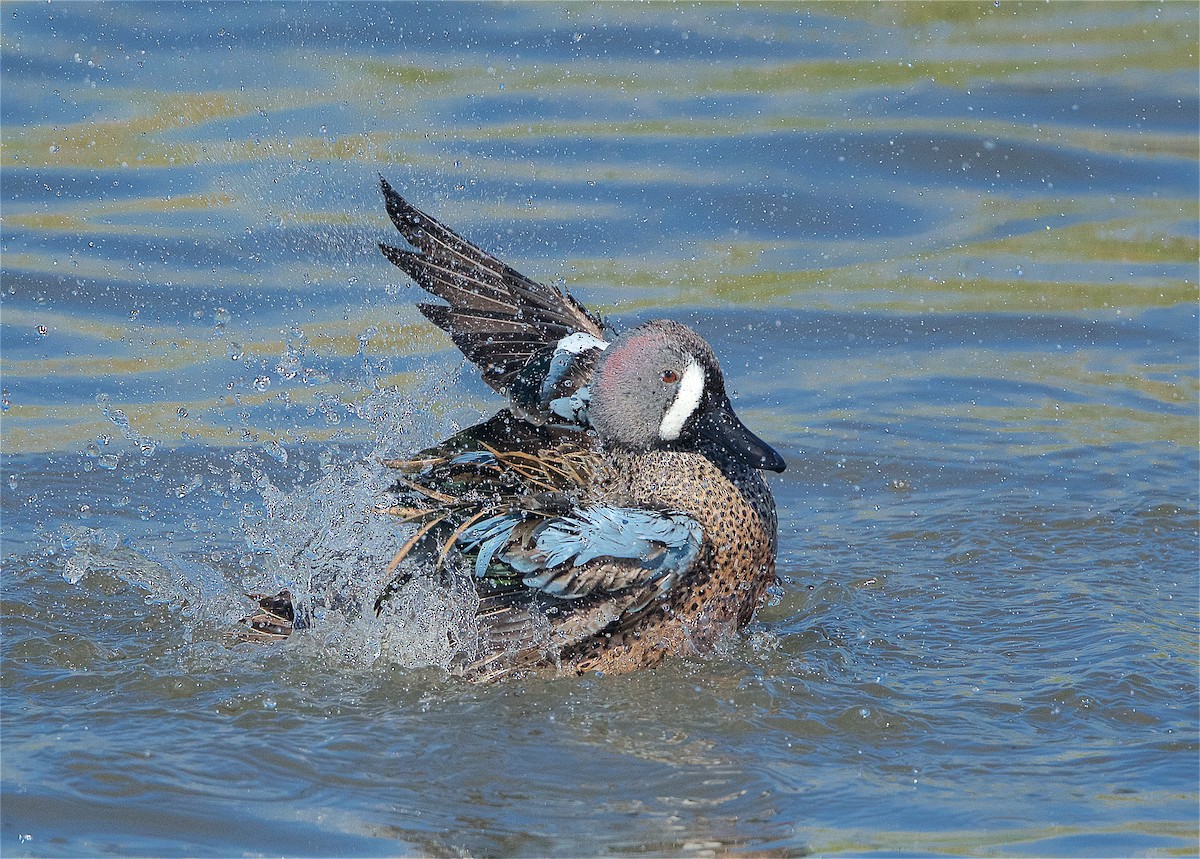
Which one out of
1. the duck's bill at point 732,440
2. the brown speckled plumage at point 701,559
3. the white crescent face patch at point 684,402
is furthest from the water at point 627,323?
the white crescent face patch at point 684,402

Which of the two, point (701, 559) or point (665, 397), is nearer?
point (701, 559)

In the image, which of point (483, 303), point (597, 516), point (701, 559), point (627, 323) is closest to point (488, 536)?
point (597, 516)

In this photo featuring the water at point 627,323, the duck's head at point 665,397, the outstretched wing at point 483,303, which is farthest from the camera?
the outstretched wing at point 483,303

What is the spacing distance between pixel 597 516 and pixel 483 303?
4.30 ft

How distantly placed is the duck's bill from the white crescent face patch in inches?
2.0

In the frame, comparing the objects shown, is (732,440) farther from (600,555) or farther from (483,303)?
(483,303)

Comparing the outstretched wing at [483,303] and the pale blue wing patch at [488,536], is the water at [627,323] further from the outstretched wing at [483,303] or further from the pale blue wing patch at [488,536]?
the outstretched wing at [483,303]

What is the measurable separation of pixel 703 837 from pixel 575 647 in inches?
42.1

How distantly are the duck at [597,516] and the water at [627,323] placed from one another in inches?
5.4

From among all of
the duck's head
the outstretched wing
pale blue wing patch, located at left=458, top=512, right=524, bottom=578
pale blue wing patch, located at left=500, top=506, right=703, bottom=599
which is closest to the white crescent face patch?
the duck's head

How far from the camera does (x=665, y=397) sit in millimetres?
5203

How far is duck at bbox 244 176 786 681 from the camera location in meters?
4.95

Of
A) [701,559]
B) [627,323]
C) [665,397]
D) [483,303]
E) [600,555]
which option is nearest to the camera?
[600,555]

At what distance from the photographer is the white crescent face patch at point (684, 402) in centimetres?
518
